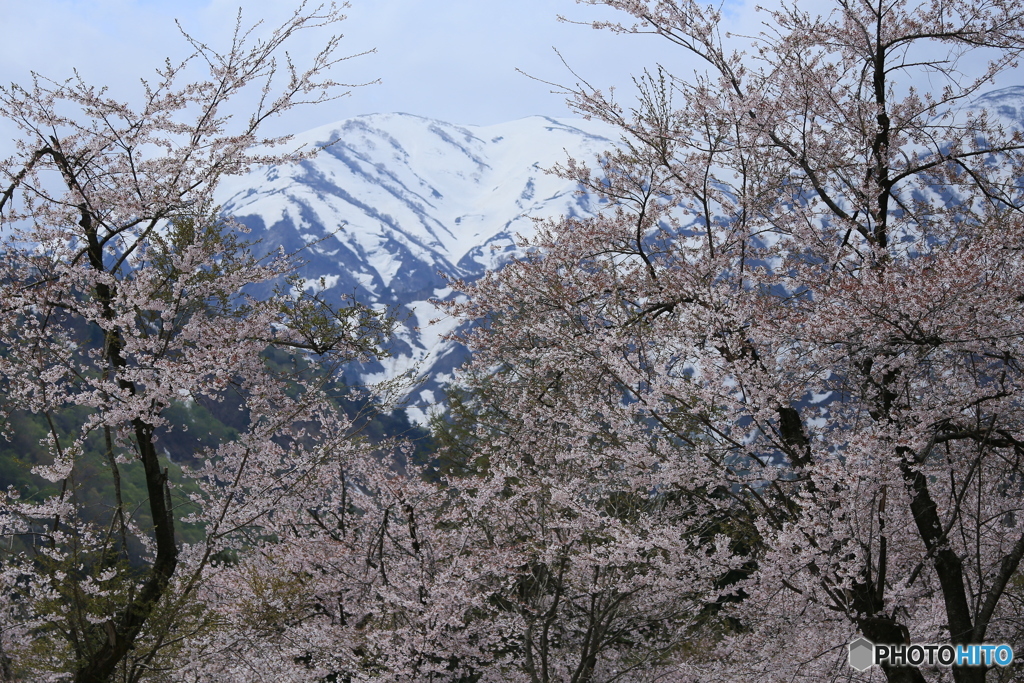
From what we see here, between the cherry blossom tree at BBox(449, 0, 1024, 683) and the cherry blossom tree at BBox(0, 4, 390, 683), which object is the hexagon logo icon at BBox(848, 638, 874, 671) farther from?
the cherry blossom tree at BBox(0, 4, 390, 683)

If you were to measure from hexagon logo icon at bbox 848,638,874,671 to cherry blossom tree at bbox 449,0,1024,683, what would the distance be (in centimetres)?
10

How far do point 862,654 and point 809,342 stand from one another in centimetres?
271

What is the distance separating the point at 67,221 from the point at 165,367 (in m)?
1.93

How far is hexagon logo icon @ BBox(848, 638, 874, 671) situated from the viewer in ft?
19.4

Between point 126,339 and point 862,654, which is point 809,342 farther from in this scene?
point 126,339

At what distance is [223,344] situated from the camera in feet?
19.0

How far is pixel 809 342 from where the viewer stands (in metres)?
6.04

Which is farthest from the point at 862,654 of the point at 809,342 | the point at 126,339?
the point at 126,339

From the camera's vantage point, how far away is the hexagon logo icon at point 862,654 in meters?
5.91

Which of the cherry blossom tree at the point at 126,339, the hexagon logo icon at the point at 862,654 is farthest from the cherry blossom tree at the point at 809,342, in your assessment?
the cherry blossom tree at the point at 126,339

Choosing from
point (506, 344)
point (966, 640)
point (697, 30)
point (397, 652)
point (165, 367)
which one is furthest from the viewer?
point (506, 344)

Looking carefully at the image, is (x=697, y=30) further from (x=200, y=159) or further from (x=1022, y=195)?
(x=200, y=159)

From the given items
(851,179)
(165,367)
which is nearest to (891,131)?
(851,179)

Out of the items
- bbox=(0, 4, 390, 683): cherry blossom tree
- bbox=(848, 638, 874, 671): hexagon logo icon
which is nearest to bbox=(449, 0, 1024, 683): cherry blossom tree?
bbox=(848, 638, 874, 671): hexagon logo icon
